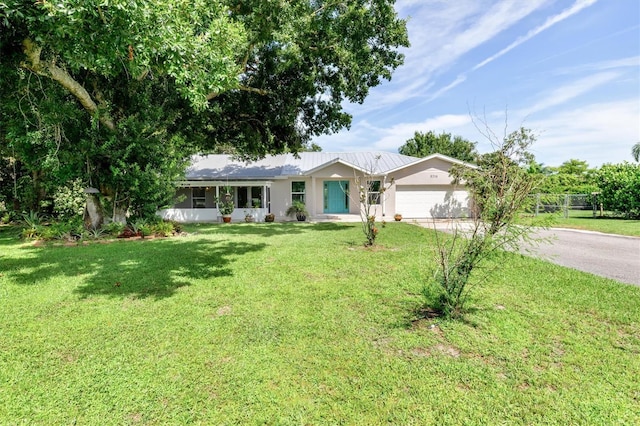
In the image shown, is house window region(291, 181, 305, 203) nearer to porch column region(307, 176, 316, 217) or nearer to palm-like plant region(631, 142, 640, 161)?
porch column region(307, 176, 316, 217)

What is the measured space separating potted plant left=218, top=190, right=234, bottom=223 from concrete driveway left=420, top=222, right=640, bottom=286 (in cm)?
1469

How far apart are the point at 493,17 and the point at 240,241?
36.1 feet

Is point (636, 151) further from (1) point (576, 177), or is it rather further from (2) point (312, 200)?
(2) point (312, 200)

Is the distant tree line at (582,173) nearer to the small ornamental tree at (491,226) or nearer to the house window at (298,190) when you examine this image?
the small ornamental tree at (491,226)

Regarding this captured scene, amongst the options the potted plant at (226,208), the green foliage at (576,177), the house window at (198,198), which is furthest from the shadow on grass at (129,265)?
the green foliage at (576,177)

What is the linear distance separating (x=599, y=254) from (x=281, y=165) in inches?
689

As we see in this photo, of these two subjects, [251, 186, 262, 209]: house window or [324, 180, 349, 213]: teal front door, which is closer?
[251, 186, 262, 209]: house window

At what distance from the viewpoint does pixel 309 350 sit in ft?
11.9

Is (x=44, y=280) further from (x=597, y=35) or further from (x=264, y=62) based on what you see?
(x=597, y=35)

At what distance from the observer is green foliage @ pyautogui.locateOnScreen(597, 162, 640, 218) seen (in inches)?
→ 690

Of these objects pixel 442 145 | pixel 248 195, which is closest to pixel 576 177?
pixel 442 145

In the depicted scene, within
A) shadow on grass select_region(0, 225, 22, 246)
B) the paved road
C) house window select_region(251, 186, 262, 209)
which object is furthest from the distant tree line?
shadow on grass select_region(0, 225, 22, 246)

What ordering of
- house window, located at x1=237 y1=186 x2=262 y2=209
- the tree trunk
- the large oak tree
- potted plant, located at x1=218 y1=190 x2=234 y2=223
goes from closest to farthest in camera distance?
the large oak tree < the tree trunk < potted plant, located at x1=218 y1=190 x2=234 y2=223 < house window, located at x1=237 y1=186 x2=262 y2=209

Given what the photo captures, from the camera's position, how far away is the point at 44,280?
20.3 ft
